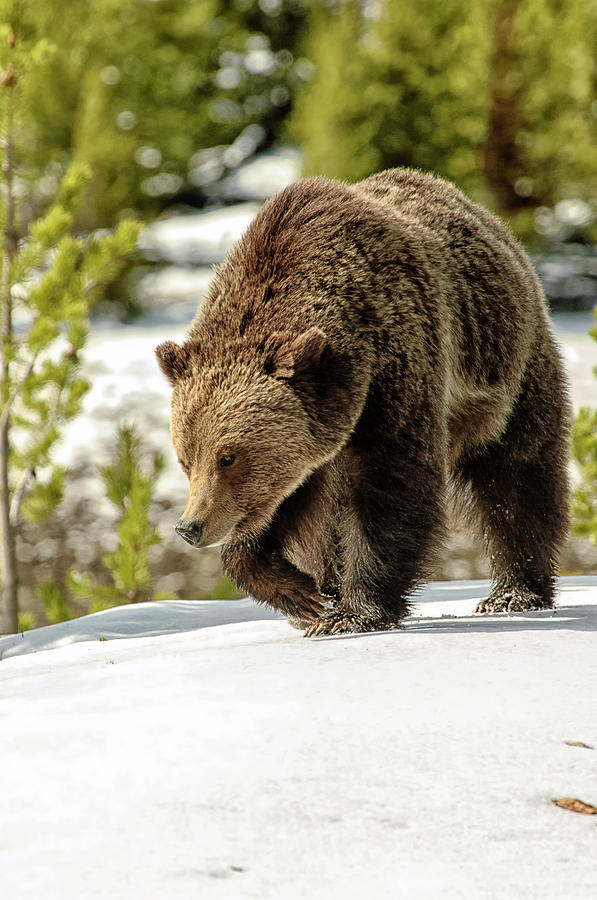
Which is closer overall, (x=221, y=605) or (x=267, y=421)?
(x=267, y=421)

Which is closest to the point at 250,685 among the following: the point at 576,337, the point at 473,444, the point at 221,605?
the point at 473,444

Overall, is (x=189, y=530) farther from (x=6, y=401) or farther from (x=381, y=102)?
(x=381, y=102)

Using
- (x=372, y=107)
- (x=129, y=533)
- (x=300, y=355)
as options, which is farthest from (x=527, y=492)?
(x=372, y=107)

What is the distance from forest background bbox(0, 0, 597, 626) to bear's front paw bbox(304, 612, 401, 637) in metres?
12.4

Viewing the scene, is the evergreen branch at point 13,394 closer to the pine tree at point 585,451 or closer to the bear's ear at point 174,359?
the bear's ear at point 174,359

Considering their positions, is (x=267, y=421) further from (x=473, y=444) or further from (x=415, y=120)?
(x=415, y=120)

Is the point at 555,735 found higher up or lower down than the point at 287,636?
lower down

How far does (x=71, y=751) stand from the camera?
8.74 feet

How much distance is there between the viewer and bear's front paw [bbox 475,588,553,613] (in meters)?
5.34

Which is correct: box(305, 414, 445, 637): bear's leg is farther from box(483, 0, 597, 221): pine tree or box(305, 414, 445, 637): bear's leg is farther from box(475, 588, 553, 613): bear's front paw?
box(483, 0, 597, 221): pine tree

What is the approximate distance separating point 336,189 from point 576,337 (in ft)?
41.1

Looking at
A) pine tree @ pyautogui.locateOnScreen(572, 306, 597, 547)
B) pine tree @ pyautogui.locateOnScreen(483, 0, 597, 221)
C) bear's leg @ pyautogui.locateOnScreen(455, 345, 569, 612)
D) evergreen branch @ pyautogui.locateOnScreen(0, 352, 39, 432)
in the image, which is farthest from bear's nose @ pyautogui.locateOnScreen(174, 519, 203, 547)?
pine tree @ pyautogui.locateOnScreen(483, 0, 597, 221)

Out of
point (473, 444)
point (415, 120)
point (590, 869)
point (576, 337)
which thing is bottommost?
point (590, 869)

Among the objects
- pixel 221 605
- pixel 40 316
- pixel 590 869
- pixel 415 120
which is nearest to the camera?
pixel 590 869
